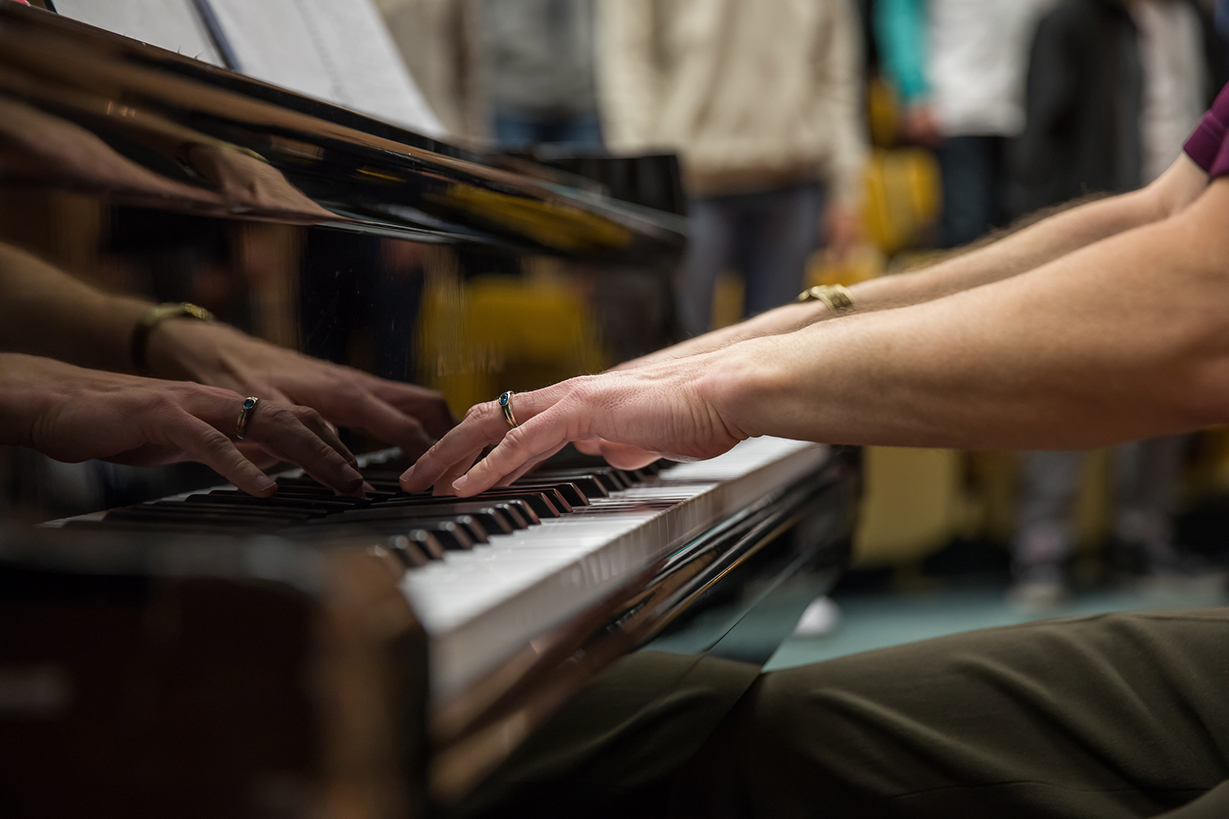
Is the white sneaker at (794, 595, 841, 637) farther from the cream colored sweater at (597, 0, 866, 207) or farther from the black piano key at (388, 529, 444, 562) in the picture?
the black piano key at (388, 529, 444, 562)

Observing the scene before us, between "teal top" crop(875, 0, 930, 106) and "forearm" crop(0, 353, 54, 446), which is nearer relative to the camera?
"forearm" crop(0, 353, 54, 446)

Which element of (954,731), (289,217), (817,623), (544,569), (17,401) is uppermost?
(289,217)

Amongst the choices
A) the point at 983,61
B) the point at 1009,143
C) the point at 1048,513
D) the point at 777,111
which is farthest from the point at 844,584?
the point at 983,61

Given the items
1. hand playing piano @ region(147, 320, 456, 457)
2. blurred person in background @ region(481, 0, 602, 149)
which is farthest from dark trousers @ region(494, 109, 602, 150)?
hand playing piano @ region(147, 320, 456, 457)

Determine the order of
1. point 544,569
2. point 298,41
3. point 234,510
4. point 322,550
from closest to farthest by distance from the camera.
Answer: point 322,550 < point 544,569 < point 234,510 < point 298,41

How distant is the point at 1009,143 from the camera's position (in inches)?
140

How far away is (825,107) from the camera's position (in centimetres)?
265

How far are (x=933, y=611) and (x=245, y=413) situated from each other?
2.46 meters

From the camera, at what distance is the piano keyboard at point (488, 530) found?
1.49 feet

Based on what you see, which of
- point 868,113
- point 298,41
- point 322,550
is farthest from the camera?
point 868,113

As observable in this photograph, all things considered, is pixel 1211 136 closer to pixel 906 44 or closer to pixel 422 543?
pixel 422 543

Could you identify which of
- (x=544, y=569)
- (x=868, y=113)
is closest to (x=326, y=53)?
(x=544, y=569)

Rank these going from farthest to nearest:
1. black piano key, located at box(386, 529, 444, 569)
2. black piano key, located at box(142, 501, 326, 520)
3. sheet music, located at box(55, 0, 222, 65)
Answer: sheet music, located at box(55, 0, 222, 65)
black piano key, located at box(142, 501, 326, 520)
black piano key, located at box(386, 529, 444, 569)

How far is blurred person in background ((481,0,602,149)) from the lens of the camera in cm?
264
